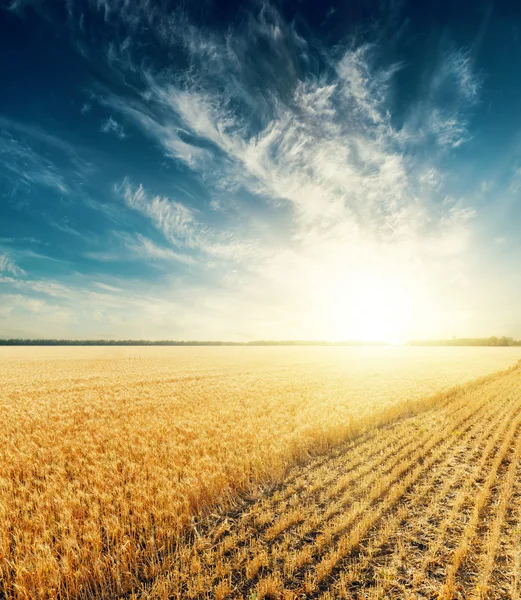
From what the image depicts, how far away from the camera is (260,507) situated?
679cm

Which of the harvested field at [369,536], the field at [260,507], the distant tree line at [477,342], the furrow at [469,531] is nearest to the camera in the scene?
the furrow at [469,531]

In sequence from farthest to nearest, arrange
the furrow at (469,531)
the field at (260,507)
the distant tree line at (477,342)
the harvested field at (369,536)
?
the distant tree line at (477,342)
the field at (260,507)
the harvested field at (369,536)
the furrow at (469,531)

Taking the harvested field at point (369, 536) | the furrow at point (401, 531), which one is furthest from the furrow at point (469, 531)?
the furrow at point (401, 531)

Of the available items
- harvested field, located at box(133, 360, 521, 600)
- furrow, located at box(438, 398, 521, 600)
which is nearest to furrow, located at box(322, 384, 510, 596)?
harvested field, located at box(133, 360, 521, 600)

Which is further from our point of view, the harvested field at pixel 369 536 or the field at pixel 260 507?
the field at pixel 260 507

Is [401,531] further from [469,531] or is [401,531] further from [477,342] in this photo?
[477,342]

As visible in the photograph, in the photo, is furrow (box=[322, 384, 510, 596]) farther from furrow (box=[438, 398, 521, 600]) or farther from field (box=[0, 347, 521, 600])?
furrow (box=[438, 398, 521, 600])

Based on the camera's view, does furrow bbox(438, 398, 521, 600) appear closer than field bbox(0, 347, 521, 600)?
Yes

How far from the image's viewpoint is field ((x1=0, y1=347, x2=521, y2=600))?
4.69m

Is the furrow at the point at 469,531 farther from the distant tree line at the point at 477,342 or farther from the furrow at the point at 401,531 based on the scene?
the distant tree line at the point at 477,342

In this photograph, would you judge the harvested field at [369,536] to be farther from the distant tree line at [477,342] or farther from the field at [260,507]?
the distant tree line at [477,342]

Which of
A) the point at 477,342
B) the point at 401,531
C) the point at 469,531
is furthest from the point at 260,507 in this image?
the point at 477,342

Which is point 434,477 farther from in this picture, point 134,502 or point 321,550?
point 134,502

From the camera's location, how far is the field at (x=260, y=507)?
185 inches
